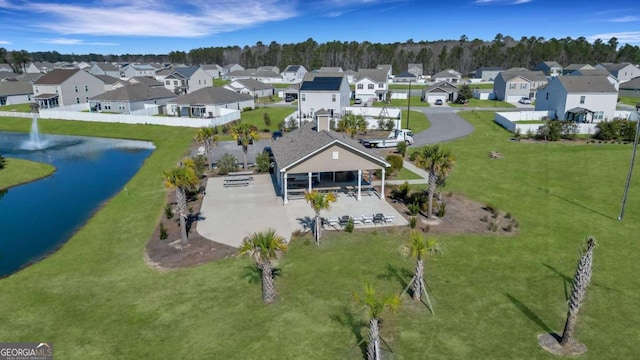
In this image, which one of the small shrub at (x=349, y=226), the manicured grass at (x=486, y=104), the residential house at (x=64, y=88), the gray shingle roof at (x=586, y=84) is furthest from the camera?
the residential house at (x=64, y=88)

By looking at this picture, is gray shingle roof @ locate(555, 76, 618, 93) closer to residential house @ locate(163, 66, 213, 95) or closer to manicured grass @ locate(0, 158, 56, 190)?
manicured grass @ locate(0, 158, 56, 190)

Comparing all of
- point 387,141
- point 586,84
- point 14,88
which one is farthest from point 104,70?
point 586,84

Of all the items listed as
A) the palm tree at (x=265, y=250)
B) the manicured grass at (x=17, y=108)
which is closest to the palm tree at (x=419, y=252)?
the palm tree at (x=265, y=250)

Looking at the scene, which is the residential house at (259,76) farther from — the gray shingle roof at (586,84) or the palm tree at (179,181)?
the palm tree at (179,181)

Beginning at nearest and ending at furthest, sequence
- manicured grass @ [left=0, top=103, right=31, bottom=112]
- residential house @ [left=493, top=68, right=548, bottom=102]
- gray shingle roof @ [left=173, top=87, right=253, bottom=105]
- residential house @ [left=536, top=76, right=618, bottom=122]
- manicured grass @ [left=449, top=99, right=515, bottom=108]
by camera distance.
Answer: residential house @ [left=536, top=76, right=618, bottom=122]
gray shingle roof @ [left=173, top=87, right=253, bottom=105]
manicured grass @ [left=0, top=103, right=31, bottom=112]
manicured grass @ [left=449, top=99, right=515, bottom=108]
residential house @ [left=493, top=68, right=548, bottom=102]

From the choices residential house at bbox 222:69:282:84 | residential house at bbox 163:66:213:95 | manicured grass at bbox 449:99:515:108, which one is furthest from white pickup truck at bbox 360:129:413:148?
residential house at bbox 222:69:282:84

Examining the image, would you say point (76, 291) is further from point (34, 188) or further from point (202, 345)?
point (34, 188)
